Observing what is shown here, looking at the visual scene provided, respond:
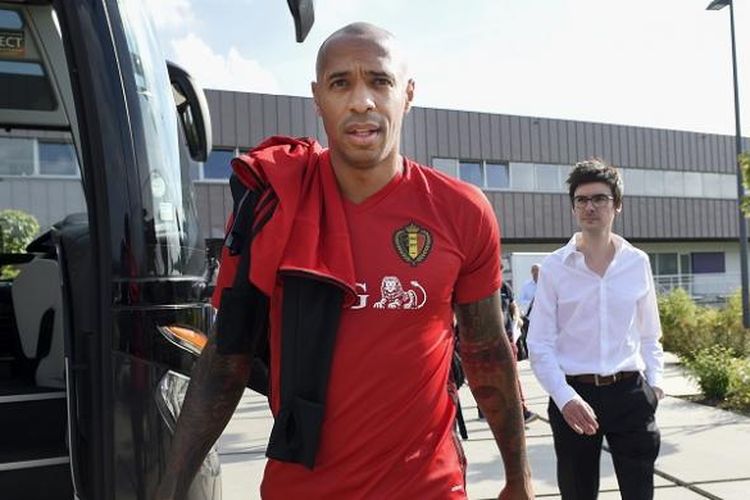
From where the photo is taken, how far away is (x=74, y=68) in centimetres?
271

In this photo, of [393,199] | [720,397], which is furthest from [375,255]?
[720,397]

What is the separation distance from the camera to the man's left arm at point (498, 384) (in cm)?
190

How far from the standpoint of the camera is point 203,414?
1.77 meters

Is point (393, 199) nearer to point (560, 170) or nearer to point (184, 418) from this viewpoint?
point (184, 418)

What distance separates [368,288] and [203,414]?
51 centimetres

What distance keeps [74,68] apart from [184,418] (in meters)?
1.55

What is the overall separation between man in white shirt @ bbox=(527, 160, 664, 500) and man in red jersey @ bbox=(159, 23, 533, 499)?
1.67 m

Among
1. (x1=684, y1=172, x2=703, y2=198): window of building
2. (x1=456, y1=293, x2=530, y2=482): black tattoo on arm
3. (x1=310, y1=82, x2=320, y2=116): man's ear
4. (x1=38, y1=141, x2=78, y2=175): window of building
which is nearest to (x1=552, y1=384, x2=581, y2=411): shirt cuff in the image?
(x1=456, y1=293, x2=530, y2=482): black tattoo on arm

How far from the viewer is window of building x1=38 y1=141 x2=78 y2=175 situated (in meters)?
4.31

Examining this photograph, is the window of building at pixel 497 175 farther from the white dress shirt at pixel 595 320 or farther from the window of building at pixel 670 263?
the white dress shirt at pixel 595 320

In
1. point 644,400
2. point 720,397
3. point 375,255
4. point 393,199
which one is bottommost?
point 720,397

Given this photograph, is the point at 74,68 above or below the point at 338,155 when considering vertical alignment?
above

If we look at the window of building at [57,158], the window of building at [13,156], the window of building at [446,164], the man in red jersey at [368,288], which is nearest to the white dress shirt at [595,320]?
the man in red jersey at [368,288]

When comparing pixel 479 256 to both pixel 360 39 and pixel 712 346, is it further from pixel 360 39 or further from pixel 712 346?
pixel 712 346
